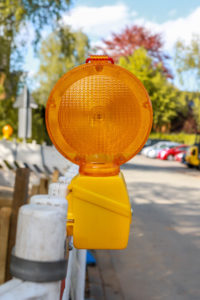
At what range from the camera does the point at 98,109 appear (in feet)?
3.65

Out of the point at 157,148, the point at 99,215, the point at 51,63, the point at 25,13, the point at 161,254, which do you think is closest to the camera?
the point at 99,215

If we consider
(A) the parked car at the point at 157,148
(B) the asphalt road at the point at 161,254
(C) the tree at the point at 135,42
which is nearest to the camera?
(B) the asphalt road at the point at 161,254

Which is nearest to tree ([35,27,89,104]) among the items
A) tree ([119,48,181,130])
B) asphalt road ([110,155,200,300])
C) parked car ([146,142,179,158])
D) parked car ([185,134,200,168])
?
tree ([119,48,181,130])

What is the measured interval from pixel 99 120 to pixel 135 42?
164 ft

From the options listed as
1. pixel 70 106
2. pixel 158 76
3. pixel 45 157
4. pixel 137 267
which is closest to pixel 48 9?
pixel 45 157

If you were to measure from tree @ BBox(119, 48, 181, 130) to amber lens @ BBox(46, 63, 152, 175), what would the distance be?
107 feet

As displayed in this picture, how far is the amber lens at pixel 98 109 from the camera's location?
1.11 meters

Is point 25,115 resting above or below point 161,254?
above

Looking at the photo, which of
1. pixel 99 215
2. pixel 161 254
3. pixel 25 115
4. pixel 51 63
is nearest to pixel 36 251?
pixel 99 215

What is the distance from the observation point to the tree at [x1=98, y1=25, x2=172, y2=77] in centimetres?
4819

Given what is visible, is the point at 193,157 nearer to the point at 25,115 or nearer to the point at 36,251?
the point at 25,115

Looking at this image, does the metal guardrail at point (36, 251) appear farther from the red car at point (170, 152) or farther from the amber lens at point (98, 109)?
the red car at point (170, 152)

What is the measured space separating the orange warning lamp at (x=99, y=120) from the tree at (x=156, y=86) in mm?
32673

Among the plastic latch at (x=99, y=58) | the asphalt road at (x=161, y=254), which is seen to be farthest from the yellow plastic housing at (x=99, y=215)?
the asphalt road at (x=161, y=254)
